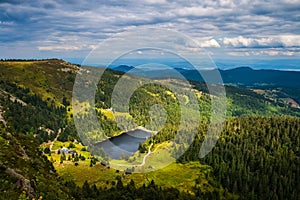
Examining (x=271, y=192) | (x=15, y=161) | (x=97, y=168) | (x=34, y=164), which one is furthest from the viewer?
(x=97, y=168)

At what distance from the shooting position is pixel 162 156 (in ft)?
655

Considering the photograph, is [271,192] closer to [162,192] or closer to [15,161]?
[162,192]

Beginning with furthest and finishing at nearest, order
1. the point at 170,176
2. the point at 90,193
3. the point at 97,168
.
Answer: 1. the point at 97,168
2. the point at 170,176
3. the point at 90,193

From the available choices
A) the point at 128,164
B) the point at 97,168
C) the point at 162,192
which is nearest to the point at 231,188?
the point at 162,192

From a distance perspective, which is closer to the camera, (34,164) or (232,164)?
(34,164)

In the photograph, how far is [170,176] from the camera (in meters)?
181

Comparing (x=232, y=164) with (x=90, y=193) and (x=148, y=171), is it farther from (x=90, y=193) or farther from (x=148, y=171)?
(x=90, y=193)

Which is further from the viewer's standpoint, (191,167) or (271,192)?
(191,167)

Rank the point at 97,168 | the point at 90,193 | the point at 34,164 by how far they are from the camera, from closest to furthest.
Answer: the point at 34,164, the point at 90,193, the point at 97,168

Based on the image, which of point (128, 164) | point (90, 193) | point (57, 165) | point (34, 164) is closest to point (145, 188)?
point (90, 193)

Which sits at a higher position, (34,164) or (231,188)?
(34,164)

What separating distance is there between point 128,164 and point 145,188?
44686mm

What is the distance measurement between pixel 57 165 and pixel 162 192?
76.1m

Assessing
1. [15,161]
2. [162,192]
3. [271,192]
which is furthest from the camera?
[271,192]
